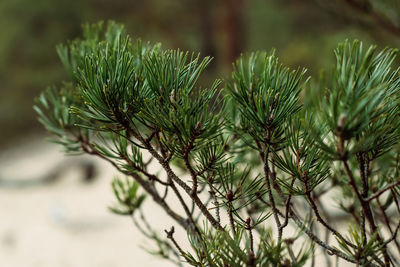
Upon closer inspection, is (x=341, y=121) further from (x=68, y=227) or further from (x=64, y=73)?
(x=64, y=73)

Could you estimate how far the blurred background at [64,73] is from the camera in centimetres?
127

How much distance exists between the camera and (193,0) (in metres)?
2.79

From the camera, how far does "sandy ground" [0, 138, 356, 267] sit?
3.93 ft

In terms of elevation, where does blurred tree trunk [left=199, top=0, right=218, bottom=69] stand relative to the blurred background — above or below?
above

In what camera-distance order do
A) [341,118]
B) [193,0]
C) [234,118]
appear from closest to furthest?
[341,118], [234,118], [193,0]

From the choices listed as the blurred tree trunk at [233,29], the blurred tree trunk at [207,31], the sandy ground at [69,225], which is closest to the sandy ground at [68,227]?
the sandy ground at [69,225]

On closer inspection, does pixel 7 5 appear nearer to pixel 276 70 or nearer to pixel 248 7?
pixel 248 7

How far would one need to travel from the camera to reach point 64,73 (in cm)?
258

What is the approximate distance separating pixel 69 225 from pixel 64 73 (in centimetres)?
131

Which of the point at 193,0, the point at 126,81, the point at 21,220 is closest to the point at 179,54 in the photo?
the point at 126,81

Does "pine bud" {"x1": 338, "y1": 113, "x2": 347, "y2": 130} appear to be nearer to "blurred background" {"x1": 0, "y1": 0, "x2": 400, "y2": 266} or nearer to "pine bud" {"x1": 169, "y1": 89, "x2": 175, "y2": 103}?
"pine bud" {"x1": 169, "y1": 89, "x2": 175, "y2": 103}

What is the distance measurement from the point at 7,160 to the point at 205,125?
256 centimetres

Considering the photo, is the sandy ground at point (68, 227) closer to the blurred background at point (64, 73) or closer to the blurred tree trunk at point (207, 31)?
the blurred background at point (64, 73)

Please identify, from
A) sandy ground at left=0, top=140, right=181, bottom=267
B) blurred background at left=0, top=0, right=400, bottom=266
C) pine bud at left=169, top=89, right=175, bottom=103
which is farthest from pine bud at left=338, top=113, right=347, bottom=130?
sandy ground at left=0, top=140, right=181, bottom=267
